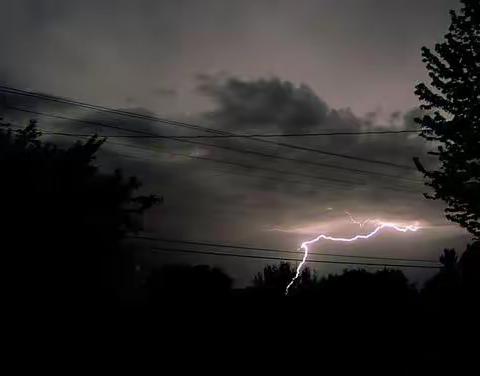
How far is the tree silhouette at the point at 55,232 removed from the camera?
38.7 feet

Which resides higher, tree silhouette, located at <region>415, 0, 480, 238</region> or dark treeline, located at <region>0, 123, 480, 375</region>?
tree silhouette, located at <region>415, 0, 480, 238</region>

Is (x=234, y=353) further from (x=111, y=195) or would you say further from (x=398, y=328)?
(x=111, y=195)

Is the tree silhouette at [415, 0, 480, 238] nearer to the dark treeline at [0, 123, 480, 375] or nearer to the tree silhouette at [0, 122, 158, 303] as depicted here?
the dark treeline at [0, 123, 480, 375]

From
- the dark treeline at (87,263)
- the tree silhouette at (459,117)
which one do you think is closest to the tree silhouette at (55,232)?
the dark treeline at (87,263)

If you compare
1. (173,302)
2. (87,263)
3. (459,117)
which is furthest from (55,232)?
(459,117)

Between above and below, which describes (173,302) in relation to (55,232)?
below

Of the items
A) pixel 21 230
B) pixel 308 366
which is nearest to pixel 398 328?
pixel 308 366

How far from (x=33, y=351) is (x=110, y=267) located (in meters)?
4.40

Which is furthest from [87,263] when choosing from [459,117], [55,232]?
[459,117]

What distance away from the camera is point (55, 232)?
12.6m

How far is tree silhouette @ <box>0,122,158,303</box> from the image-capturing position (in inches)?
464

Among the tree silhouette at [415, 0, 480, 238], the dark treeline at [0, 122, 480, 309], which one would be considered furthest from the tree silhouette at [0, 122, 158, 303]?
the tree silhouette at [415, 0, 480, 238]

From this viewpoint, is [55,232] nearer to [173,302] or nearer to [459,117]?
[173,302]

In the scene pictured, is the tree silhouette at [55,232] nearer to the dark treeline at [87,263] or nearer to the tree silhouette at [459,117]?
the dark treeline at [87,263]
